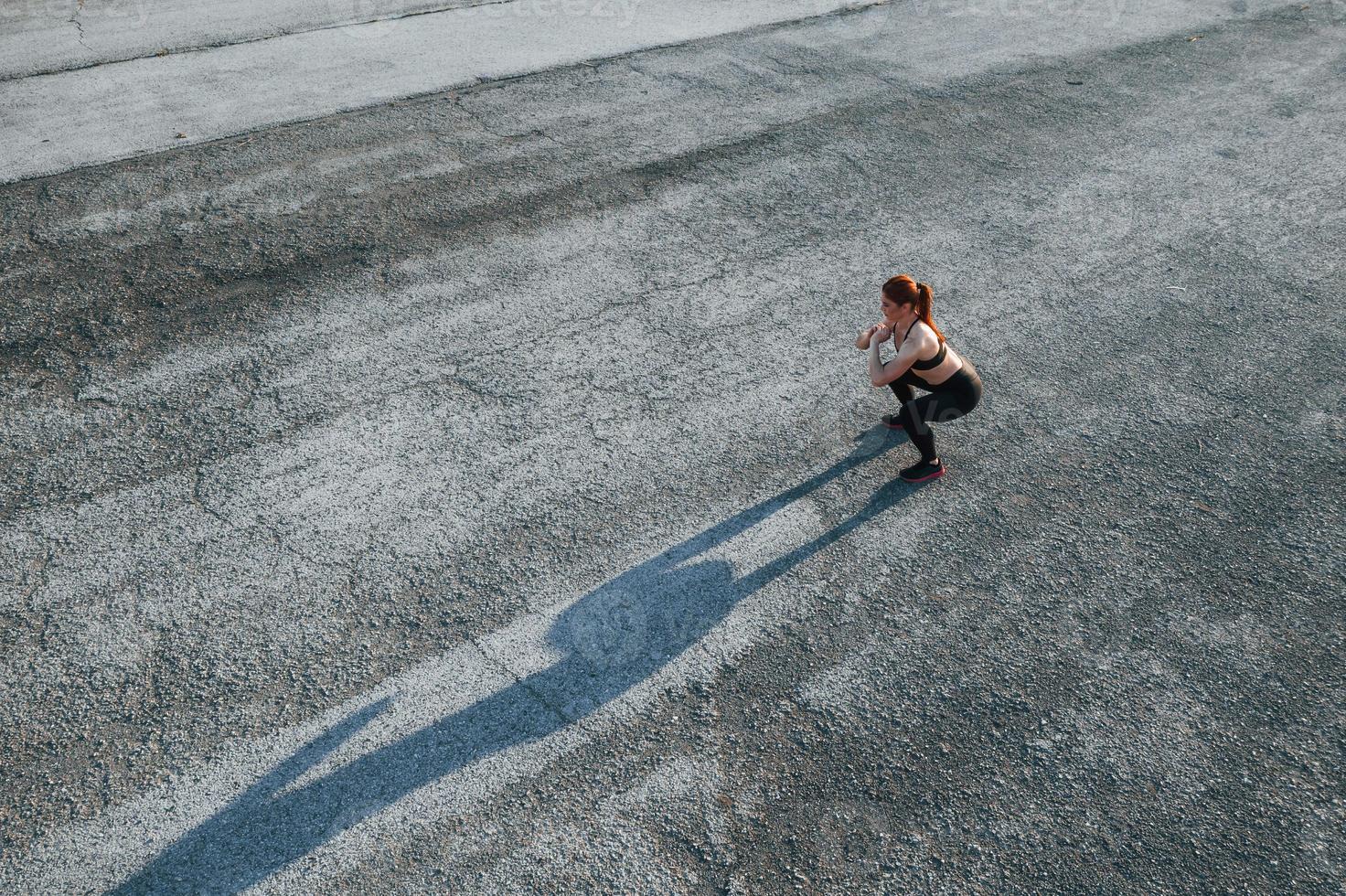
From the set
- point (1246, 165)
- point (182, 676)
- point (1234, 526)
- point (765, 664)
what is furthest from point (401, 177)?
point (1246, 165)

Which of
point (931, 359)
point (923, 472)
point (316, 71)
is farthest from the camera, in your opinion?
point (316, 71)

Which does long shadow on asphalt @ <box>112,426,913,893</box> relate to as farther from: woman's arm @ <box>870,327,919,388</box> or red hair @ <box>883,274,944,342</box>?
red hair @ <box>883,274,944,342</box>

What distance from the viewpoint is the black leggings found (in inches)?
194

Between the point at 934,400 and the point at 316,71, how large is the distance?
25.0 ft

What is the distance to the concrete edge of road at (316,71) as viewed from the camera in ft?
27.3

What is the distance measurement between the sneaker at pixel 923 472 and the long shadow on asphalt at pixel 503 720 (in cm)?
23

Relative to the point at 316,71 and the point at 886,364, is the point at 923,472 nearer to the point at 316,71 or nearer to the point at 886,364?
the point at 886,364

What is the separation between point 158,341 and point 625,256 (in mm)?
3041

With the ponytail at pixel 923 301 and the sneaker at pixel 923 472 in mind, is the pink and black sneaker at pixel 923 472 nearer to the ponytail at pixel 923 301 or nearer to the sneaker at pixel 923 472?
the sneaker at pixel 923 472

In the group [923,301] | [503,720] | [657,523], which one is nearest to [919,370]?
[923,301]

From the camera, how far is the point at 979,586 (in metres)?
4.61

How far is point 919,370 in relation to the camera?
193 inches

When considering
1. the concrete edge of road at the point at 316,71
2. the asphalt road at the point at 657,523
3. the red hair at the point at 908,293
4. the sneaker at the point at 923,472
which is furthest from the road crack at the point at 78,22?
the sneaker at the point at 923,472

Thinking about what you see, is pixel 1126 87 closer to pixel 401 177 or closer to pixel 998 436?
pixel 998 436
